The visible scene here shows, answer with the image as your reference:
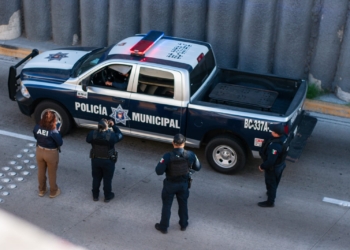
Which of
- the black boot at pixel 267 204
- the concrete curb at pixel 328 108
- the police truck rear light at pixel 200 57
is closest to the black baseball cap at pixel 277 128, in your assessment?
the black boot at pixel 267 204

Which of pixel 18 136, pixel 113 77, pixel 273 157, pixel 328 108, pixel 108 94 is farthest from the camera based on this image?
pixel 328 108

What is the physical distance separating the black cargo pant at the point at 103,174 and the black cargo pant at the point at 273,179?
221 cm

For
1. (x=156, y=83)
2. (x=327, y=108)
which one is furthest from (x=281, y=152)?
(x=327, y=108)

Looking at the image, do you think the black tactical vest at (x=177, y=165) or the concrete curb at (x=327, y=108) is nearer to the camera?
the black tactical vest at (x=177, y=165)

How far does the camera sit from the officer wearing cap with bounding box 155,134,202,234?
739 cm

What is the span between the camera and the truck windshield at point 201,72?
9.34 meters

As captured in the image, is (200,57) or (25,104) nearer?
(200,57)

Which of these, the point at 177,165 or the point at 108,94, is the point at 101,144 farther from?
the point at 108,94

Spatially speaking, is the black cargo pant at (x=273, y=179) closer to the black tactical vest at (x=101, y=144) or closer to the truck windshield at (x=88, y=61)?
the black tactical vest at (x=101, y=144)

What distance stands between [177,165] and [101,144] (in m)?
1.21

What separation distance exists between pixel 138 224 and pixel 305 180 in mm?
2894

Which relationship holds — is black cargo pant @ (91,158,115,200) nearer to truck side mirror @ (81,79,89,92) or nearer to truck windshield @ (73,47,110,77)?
truck side mirror @ (81,79,89,92)

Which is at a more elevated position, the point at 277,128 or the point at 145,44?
the point at 145,44

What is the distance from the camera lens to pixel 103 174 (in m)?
8.33
